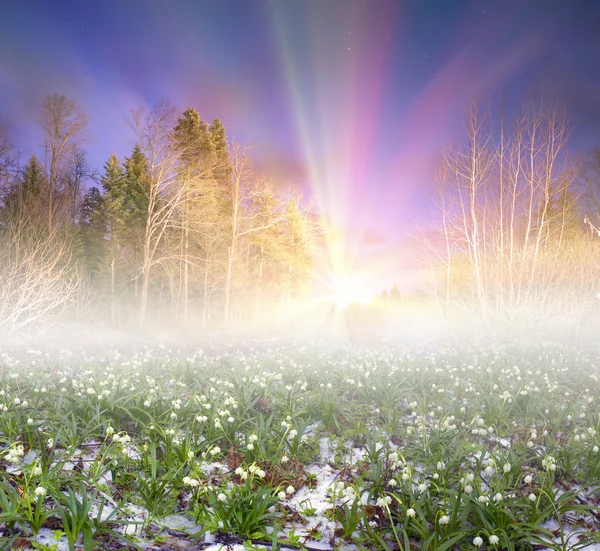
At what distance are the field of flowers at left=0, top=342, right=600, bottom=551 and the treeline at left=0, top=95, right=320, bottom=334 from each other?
35.6ft

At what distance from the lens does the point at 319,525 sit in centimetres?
321

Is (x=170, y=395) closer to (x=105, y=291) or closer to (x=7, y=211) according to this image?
(x=7, y=211)

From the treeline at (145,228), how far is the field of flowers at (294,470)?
1086 cm

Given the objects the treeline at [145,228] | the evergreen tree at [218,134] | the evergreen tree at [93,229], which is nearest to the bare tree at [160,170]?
the treeline at [145,228]

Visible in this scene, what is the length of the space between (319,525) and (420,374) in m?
5.41

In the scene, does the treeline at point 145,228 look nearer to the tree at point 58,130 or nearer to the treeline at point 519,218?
the tree at point 58,130

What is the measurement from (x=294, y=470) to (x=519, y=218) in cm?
1996

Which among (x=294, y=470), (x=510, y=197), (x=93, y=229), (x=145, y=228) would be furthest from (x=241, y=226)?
(x=294, y=470)

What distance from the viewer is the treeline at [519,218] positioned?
16.3 meters

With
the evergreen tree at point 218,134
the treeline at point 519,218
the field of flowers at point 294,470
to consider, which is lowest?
the field of flowers at point 294,470

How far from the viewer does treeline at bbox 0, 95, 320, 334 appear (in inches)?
639

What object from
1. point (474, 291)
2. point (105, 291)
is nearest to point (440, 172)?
point (474, 291)

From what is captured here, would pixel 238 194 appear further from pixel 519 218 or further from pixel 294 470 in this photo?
pixel 294 470

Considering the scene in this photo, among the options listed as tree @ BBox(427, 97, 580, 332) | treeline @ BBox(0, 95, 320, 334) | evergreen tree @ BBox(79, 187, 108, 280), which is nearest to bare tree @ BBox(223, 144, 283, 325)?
treeline @ BBox(0, 95, 320, 334)
